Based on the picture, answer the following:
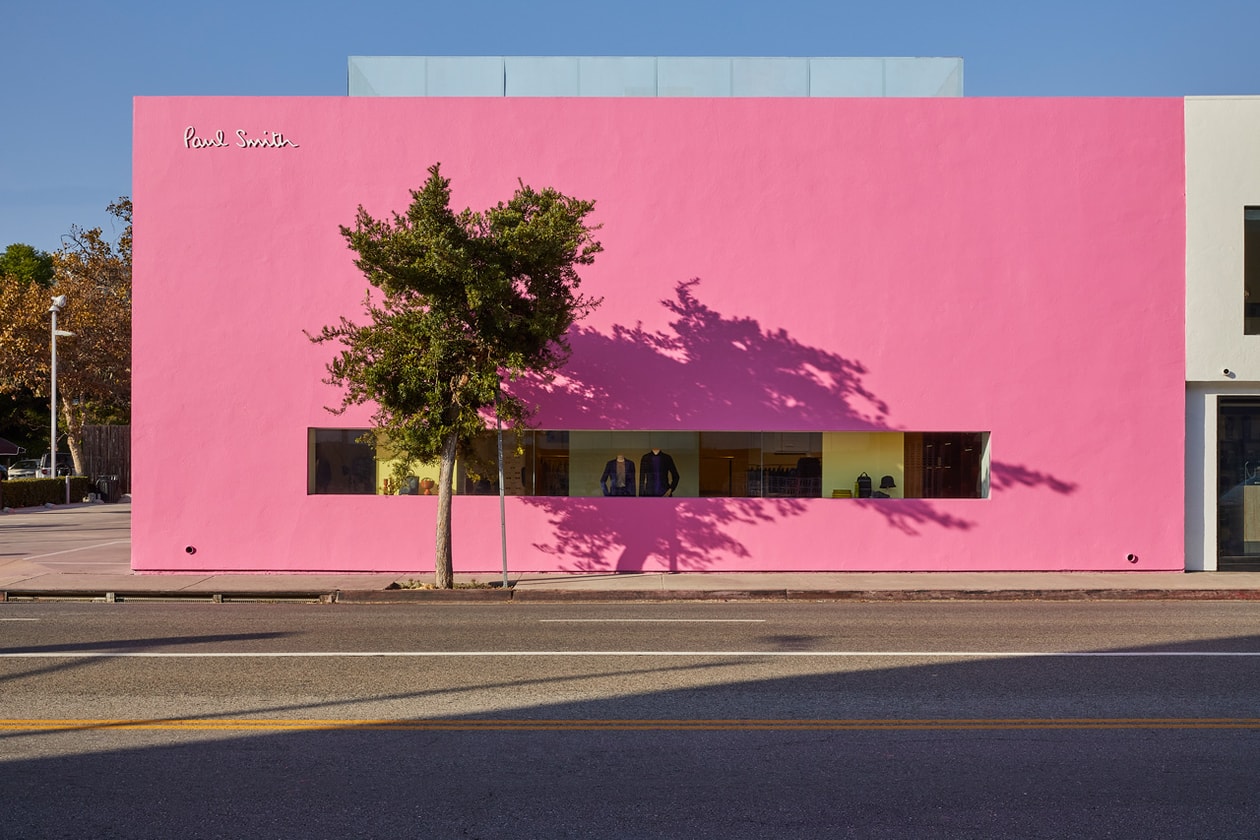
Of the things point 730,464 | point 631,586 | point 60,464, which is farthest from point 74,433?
point 631,586

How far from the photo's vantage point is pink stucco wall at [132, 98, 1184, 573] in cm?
1777

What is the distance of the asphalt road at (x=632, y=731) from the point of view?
5.50 metres

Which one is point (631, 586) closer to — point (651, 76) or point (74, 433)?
point (651, 76)

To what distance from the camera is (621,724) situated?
7.31m

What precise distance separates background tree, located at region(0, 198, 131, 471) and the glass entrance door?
3855 cm

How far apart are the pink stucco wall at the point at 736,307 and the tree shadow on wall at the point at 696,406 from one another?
0.04m

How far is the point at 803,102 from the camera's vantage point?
1783 centimetres

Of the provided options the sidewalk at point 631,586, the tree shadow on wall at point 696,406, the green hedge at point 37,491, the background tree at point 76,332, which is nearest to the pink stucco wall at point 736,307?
the tree shadow on wall at point 696,406

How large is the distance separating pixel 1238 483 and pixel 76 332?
40.5 meters

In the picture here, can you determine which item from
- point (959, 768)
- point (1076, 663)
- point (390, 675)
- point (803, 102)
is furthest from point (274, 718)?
point (803, 102)

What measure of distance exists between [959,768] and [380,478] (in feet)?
43.0

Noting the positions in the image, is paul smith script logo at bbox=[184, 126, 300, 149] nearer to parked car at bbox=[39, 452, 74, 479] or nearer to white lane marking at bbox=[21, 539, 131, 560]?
white lane marking at bbox=[21, 539, 131, 560]

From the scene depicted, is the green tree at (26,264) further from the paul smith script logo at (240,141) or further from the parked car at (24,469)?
the paul smith script logo at (240,141)

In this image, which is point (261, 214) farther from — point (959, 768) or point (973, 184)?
point (959, 768)
